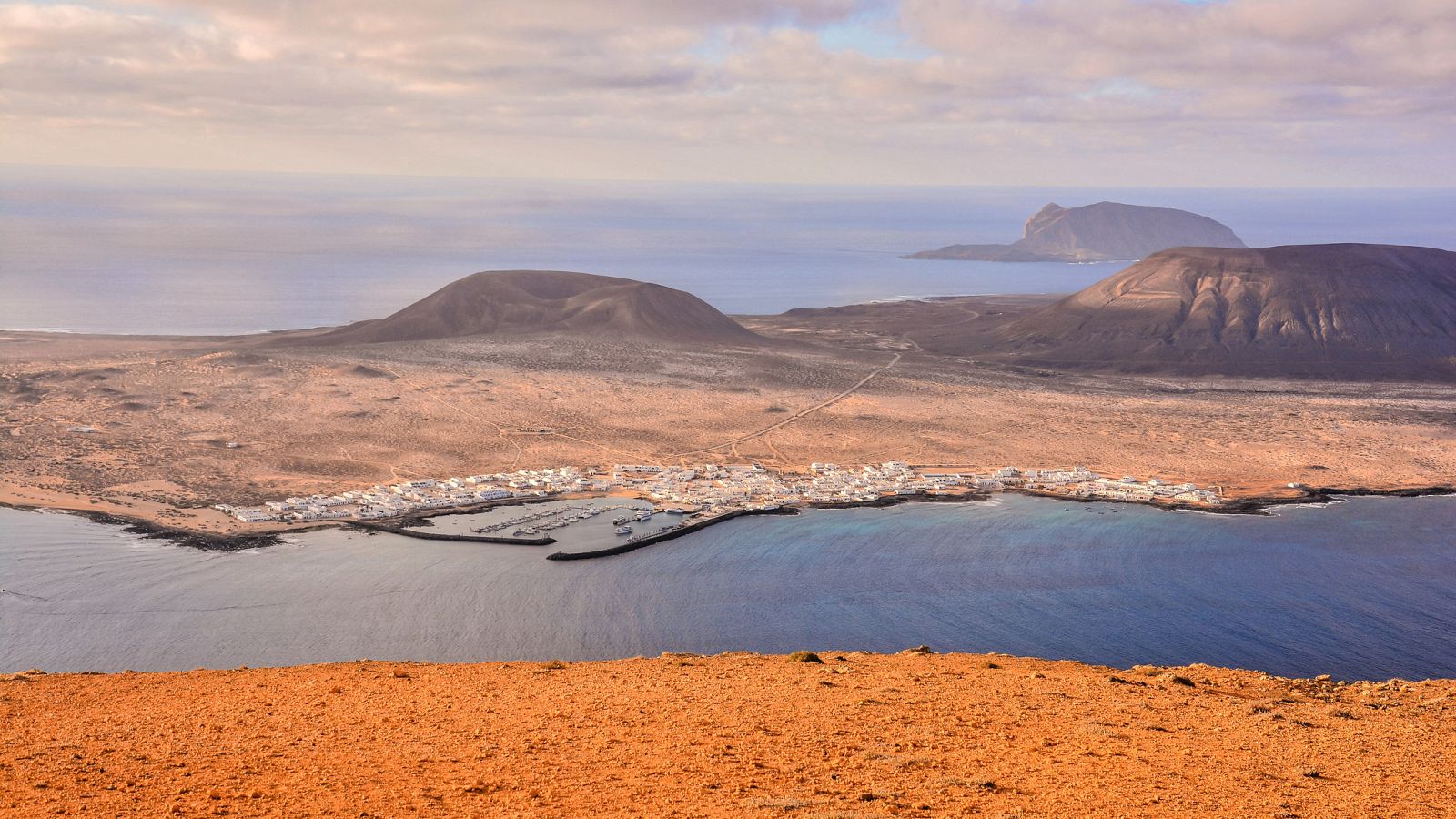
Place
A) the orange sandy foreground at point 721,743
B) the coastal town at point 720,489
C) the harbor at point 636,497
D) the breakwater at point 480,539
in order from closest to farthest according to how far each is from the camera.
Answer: the orange sandy foreground at point 721,743
the breakwater at point 480,539
the harbor at point 636,497
the coastal town at point 720,489

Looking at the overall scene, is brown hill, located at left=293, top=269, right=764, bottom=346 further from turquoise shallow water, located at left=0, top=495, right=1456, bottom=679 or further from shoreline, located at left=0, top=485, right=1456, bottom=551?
turquoise shallow water, located at left=0, top=495, right=1456, bottom=679

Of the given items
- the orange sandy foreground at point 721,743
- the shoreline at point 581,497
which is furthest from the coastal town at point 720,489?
the orange sandy foreground at point 721,743

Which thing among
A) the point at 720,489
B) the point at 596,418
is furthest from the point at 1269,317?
the point at 720,489

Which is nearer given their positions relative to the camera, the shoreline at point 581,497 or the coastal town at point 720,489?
the shoreline at point 581,497

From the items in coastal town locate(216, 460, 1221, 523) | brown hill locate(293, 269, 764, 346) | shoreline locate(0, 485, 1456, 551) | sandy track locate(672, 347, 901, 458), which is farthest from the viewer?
brown hill locate(293, 269, 764, 346)

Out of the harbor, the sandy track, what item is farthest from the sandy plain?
the harbor

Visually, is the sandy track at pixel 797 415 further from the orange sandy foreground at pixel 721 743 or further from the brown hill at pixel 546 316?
the orange sandy foreground at pixel 721 743
